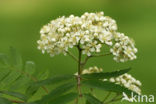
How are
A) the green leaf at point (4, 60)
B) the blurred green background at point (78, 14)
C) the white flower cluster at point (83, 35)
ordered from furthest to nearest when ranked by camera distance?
the blurred green background at point (78, 14) < the green leaf at point (4, 60) < the white flower cluster at point (83, 35)

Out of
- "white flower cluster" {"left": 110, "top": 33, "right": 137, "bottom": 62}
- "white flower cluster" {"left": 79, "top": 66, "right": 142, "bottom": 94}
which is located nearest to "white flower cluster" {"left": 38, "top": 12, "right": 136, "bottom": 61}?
"white flower cluster" {"left": 110, "top": 33, "right": 137, "bottom": 62}

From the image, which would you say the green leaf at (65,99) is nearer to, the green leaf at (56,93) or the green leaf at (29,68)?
the green leaf at (56,93)

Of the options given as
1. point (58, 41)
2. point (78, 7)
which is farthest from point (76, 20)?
point (78, 7)

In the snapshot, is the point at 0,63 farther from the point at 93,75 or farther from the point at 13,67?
the point at 93,75

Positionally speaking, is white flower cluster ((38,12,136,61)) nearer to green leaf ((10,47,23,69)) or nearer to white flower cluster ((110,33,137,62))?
white flower cluster ((110,33,137,62))

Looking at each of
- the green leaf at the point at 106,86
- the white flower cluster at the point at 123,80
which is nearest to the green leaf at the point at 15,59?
the white flower cluster at the point at 123,80

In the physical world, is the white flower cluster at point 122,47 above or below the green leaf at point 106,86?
above

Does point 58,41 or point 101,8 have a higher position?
point 101,8
